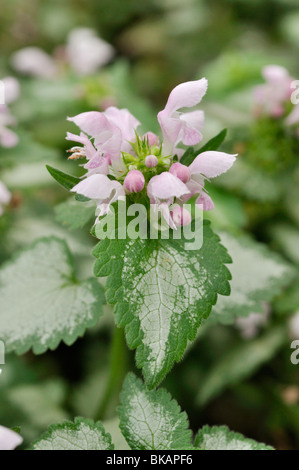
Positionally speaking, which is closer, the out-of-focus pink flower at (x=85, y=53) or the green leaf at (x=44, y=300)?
the green leaf at (x=44, y=300)

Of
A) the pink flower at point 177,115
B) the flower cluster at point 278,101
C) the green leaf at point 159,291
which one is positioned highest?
the flower cluster at point 278,101

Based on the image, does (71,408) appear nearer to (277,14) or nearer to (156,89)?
(156,89)

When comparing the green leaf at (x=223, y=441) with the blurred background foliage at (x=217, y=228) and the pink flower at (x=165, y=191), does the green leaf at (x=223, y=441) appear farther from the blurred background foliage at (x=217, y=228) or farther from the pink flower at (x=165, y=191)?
the pink flower at (x=165, y=191)

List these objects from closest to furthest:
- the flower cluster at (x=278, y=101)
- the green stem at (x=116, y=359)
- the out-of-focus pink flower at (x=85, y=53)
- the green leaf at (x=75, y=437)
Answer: the green leaf at (x=75, y=437)
the green stem at (x=116, y=359)
the flower cluster at (x=278, y=101)
the out-of-focus pink flower at (x=85, y=53)

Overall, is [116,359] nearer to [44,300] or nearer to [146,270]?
[44,300]

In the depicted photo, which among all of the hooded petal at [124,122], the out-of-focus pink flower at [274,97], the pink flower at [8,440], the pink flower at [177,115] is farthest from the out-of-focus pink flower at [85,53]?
the pink flower at [8,440]

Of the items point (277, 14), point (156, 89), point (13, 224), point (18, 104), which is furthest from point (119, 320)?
point (277, 14)
